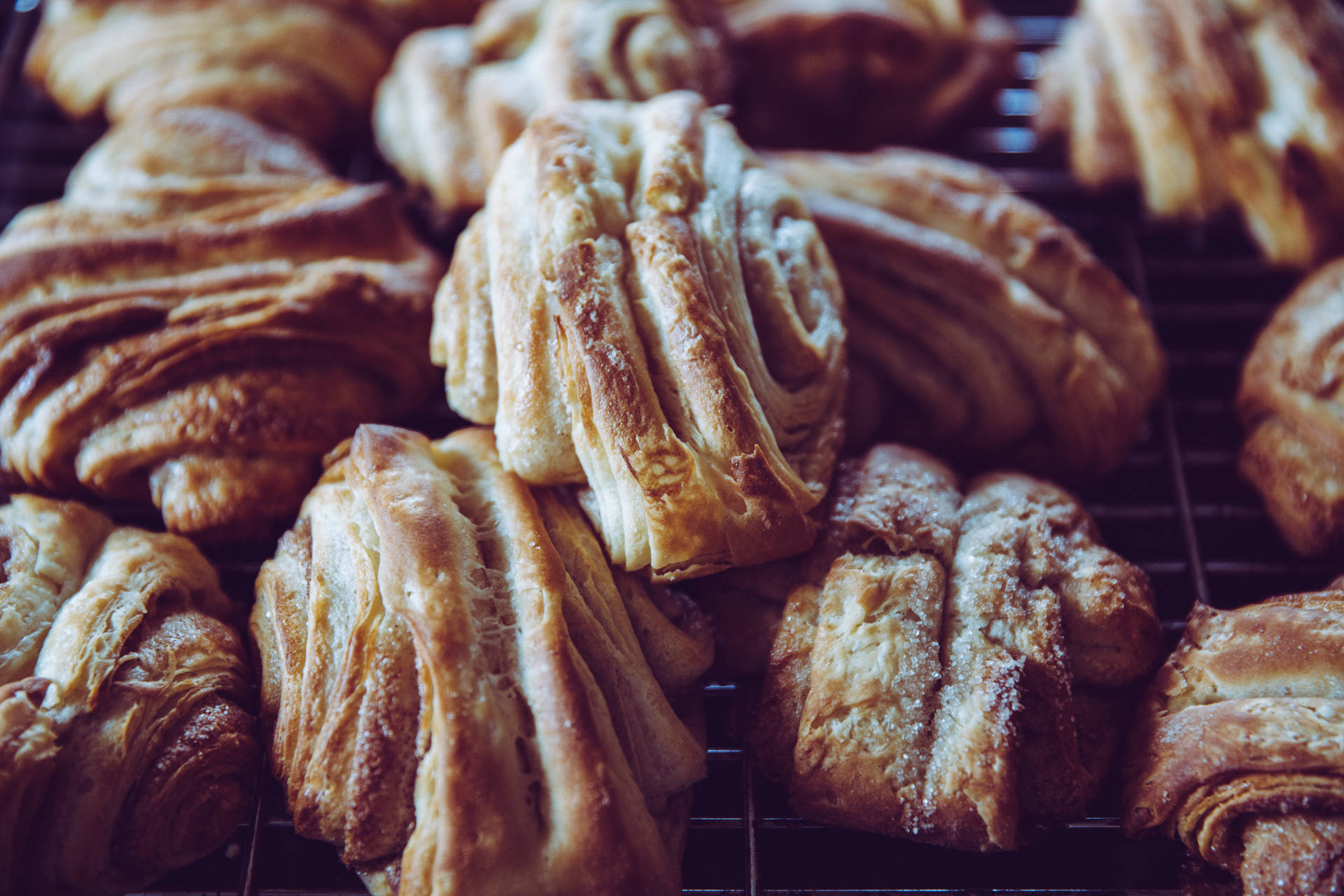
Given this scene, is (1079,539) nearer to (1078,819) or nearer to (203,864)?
(1078,819)

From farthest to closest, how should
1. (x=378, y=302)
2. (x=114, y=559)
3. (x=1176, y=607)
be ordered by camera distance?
(x=1176, y=607)
(x=378, y=302)
(x=114, y=559)

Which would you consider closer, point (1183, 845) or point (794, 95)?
point (1183, 845)

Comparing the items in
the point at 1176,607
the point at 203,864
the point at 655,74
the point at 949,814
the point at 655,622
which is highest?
the point at 655,74

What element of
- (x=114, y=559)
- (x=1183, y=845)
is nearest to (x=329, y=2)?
(x=114, y=559)

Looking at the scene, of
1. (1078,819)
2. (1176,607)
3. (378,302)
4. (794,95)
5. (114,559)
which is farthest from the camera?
(794,95)

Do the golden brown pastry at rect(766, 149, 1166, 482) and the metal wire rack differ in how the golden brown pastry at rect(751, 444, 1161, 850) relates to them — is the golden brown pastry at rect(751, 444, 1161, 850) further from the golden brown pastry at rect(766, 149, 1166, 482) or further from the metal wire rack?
the golden brown pastry at rect(766, 149, 1166, 482)

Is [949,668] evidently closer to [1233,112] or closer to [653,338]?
[653,338]

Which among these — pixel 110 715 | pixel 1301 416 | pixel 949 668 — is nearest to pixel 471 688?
pixel 110 715

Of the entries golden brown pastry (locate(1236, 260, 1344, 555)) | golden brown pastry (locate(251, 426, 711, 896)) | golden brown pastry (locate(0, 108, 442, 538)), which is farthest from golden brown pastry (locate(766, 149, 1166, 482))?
golden brown pastry (locate(0, 108, 442, 538))
